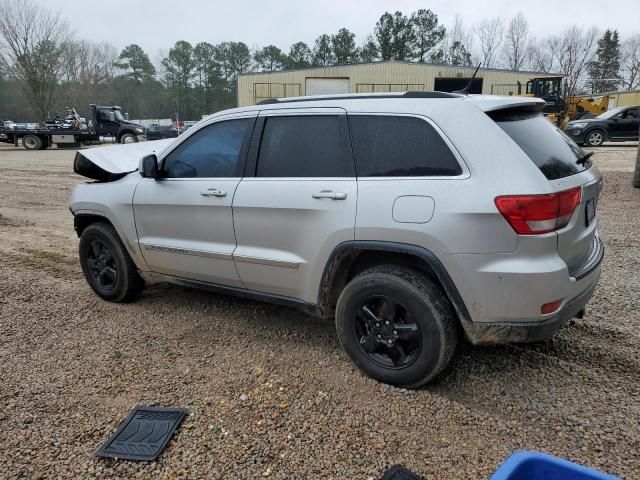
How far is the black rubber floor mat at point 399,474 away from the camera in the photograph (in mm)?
2306

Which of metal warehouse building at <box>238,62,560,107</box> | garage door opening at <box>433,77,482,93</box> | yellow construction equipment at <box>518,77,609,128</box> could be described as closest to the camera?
yellow construction equipment at <box>518,77,609,128</box>

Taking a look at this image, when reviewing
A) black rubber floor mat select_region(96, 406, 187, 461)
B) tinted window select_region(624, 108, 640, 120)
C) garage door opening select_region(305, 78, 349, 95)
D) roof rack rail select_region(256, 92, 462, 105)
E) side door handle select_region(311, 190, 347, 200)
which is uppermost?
garage door opening select_region(305, 78, 349, 95)

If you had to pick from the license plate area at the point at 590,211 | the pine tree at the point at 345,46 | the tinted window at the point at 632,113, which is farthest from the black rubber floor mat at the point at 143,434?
the pine tree at the point at 345,46

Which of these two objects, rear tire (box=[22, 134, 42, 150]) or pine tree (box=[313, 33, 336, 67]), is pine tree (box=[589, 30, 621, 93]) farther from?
rear tire (box=[22, 134, 42, 150])

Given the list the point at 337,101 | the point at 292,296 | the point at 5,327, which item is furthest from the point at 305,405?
the point at 5,327

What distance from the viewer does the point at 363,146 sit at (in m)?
3.04

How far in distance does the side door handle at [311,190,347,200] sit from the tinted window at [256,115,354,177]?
137 millimetres

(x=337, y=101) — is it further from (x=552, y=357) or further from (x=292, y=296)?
(x=552, y=357)

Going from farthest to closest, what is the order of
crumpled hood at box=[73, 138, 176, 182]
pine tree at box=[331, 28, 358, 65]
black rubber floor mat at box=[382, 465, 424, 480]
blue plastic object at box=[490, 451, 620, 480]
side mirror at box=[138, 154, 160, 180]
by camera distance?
pine tree at box=[331, 28, 358, 65] < crumpled hood at box=[73, 138, 176, 182] < side mirror at box=[138, 154, 160, 180] < black rubber floor mat at box=[382, 465, 424, 480] < blue plastic object at box=[490, 451, 620, 480]

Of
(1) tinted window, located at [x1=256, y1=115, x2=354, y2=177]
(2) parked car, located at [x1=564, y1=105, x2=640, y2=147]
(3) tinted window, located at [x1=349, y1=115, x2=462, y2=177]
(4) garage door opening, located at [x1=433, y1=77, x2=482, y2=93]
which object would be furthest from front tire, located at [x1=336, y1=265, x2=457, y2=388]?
(4) garage door opening, located at [x1=433, y1=77, x2=482, y2=93]

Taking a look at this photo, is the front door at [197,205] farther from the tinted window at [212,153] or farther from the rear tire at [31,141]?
the rear tire at [31,141]

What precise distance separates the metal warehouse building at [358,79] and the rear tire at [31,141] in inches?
665

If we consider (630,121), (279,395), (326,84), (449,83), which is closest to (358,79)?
(326,84)

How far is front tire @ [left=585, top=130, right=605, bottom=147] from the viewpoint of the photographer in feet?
66.6
